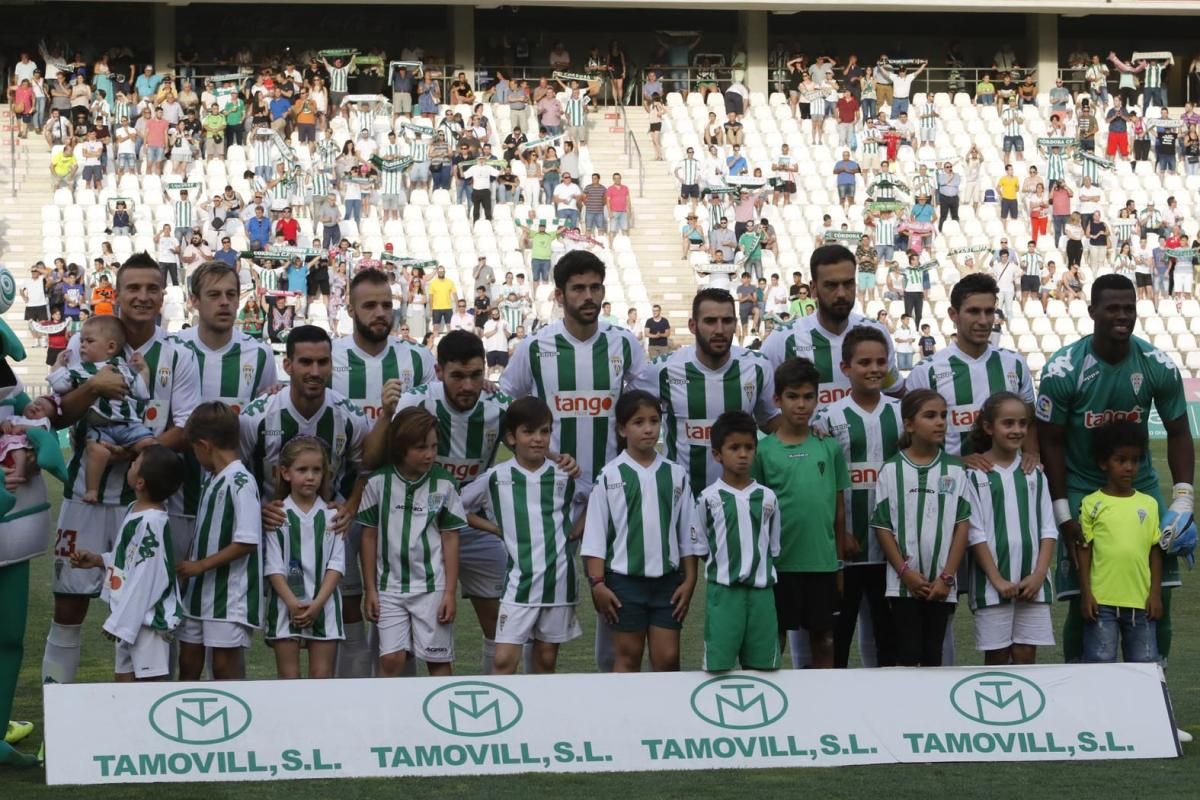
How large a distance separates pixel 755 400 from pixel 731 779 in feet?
6.34

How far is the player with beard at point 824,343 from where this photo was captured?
26.8 ft

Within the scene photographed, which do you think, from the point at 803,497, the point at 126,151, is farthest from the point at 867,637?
the point at 126,151

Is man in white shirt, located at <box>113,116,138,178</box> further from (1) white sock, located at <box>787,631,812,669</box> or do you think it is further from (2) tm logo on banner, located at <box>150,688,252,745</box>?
(2) tm logo on banner, located at <box>150,688,252,745</box>

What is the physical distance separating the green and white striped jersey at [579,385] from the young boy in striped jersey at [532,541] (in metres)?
0.37

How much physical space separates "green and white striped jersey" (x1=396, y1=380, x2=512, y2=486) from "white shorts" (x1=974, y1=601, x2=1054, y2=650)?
2.27 m

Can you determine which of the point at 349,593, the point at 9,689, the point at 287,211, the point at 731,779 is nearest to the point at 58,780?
A: the point at 9,689

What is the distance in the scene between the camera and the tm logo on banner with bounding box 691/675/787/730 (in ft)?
23.5

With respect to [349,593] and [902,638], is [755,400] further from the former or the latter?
[349,593]

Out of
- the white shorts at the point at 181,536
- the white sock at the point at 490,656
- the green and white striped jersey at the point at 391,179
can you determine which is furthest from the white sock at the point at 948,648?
the green and white striped jersey at the point at 391,179

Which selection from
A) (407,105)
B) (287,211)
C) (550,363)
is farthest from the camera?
(407,105)

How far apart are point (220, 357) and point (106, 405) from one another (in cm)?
64

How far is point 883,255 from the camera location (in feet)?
108

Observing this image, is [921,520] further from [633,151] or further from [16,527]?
[633,151]

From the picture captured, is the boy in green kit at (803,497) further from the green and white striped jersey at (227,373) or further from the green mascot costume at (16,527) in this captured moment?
the green mascot costume at (16,527)
